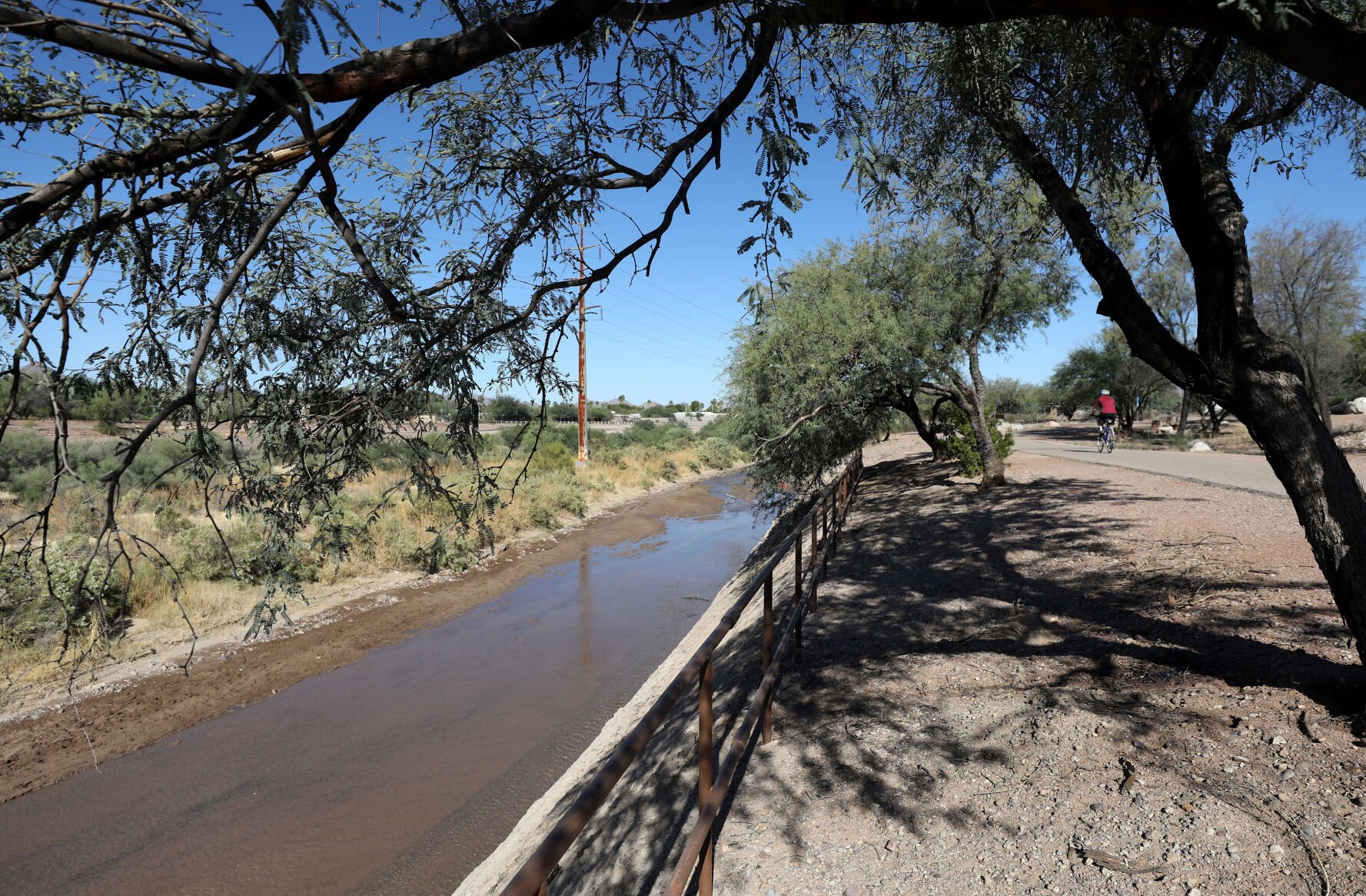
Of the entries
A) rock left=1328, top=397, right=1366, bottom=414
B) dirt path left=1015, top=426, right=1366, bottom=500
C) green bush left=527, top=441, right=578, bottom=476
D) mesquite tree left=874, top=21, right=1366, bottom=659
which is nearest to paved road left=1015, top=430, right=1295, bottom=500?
dirt path left=1015, top=426, right=1366, bottom=500

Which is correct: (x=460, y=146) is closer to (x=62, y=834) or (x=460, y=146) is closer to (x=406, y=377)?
(x=406, y=377)

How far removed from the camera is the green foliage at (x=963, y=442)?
50.5ft

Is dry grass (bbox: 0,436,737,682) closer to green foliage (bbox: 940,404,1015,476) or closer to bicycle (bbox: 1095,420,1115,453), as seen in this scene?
green foliage (bbox: 940,404,1015,476)

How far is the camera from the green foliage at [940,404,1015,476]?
15.4m

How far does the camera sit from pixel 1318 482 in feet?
12.3

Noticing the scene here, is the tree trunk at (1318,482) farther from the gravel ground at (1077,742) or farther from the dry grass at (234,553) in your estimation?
the dry grass at (234,553)

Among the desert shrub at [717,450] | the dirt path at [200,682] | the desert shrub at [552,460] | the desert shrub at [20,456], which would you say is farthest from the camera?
the desert shrub at [552,460]

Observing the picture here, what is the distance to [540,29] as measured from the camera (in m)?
3.04

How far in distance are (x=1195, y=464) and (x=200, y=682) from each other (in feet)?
64.6

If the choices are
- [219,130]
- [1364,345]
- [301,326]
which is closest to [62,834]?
[301,326]

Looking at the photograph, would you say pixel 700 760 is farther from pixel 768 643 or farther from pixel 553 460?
→ pixel 553 460

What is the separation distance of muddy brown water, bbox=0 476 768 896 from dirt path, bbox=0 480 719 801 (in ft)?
1.14

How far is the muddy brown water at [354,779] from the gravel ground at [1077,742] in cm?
387

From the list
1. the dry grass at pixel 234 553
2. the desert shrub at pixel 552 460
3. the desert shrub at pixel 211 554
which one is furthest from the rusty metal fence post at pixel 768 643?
the desert shrub at pixel 552 460
